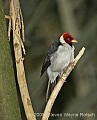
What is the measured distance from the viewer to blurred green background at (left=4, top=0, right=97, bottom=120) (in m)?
0.92

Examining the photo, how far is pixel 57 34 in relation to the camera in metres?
1.17

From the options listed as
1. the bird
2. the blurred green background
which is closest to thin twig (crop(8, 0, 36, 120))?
the blurred green background

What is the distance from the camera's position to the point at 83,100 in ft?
2.70

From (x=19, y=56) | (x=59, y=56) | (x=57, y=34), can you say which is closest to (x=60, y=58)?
(x=59, y=56)

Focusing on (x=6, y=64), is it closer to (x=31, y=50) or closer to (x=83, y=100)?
(x=83, y=100)

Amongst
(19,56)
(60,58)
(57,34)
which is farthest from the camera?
(57,34)

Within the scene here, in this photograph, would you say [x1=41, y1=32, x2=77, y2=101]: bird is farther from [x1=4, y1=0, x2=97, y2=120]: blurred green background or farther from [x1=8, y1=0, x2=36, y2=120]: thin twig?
[x1=8, y1=0, x2=36, y2=120]: thin twig

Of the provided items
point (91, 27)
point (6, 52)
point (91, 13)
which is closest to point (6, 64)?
point (6, 52)

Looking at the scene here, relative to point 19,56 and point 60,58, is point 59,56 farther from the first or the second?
point 19,56

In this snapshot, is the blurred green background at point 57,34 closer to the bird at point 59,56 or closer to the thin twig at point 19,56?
the bird at point 59,56

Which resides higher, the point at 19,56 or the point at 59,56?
the point at 19,56

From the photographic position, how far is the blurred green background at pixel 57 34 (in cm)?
92

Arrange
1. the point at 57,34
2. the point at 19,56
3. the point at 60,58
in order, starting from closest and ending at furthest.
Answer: the point at 19,56 < the point at 60,58 < the point at 57,34

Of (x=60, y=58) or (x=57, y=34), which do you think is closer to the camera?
(x=60, y=58)
